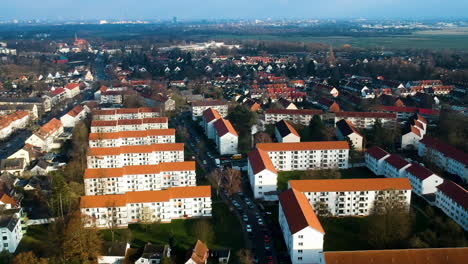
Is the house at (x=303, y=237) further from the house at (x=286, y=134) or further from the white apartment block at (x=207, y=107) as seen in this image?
the white apartment block at (x=207, y=107)

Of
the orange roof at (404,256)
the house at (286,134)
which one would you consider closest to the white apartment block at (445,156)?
the house at (286,134)

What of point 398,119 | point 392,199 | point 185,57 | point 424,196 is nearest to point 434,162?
point 424,196

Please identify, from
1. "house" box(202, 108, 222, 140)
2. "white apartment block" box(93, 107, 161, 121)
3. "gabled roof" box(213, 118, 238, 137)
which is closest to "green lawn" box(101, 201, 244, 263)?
"gabled roof" box(213, 118, 238, 137)

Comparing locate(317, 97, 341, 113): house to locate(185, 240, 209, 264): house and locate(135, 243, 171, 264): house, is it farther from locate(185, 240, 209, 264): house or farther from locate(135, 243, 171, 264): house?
locate(135, 243, 171, 264): house

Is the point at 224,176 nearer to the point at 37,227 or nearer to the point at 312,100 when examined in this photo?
Answer: the point at 37,227

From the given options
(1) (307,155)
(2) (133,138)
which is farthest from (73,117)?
(1) (307,155)

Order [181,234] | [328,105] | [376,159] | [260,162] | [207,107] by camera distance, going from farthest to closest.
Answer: [328,105] < [207,107] < [376,159] < [260,162] < [181,234]

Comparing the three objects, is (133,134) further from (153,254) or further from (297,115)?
(153,254)
